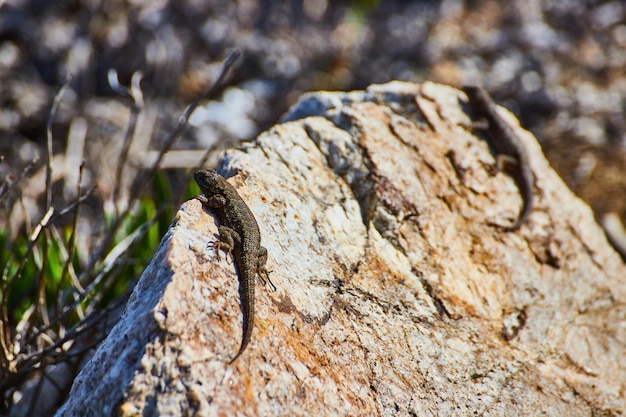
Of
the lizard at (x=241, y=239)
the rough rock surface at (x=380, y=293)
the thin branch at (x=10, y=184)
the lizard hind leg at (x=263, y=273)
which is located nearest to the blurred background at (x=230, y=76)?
the thin branch at (x=10, y=184)

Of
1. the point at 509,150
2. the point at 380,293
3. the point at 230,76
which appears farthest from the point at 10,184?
the point at 230,76

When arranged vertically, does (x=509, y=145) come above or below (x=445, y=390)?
above

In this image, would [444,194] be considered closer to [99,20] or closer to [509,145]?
[509,145]

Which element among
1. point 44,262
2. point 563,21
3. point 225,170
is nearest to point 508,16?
point 563,21

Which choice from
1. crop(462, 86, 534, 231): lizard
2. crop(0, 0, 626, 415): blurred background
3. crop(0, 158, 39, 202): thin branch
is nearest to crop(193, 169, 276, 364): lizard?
crop(0, 158, 39, 202): thin branch

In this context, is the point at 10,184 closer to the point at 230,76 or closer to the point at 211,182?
the point at 211,182

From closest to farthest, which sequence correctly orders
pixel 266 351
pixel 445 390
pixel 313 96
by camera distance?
pixel 266 351 → pixel 445 390 → pixel 313 96

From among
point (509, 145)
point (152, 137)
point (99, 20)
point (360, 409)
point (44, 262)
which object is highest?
point (509, 145)

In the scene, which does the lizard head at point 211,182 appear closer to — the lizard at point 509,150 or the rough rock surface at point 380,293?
the rough rock surface at point 380,293
